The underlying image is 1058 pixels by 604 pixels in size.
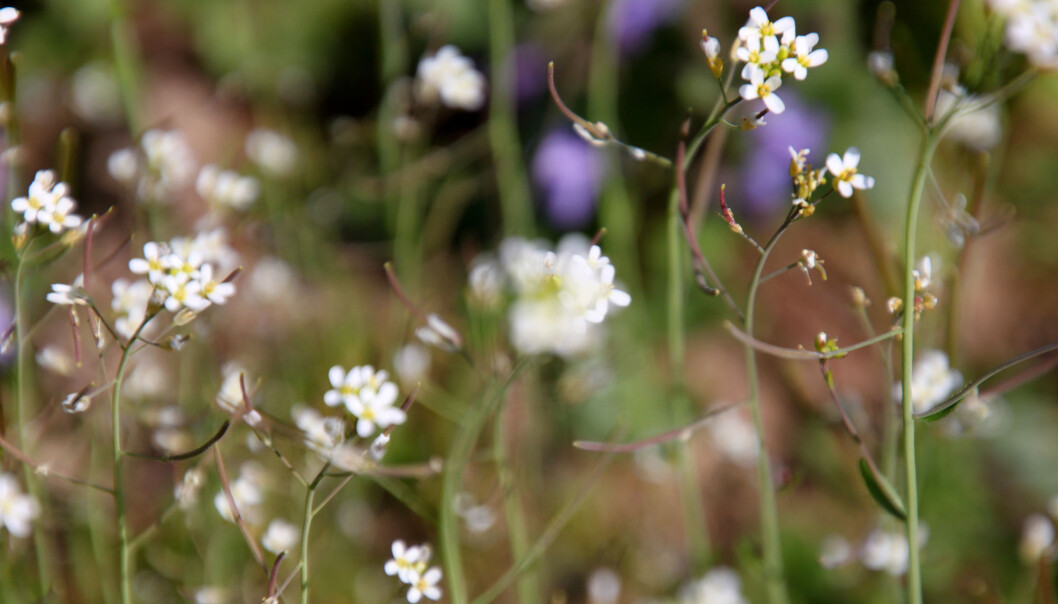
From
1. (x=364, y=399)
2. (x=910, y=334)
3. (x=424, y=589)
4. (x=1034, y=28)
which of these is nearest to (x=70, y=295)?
(x=364, y=399)

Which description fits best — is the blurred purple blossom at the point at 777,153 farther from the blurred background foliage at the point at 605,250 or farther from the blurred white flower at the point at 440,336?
the blurred white flower at the point at 440,336

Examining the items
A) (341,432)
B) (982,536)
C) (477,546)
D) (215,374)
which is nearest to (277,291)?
(215,374)

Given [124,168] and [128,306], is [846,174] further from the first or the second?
[124,168]

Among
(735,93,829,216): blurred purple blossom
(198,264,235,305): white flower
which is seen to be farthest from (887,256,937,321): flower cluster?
(735,93,829,216): blurred purple blossom

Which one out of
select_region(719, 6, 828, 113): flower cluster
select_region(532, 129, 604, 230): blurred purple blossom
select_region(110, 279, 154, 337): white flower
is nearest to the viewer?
select_region(719, 6, 828, 113): flower cluster

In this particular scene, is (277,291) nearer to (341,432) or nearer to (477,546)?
(477,546)

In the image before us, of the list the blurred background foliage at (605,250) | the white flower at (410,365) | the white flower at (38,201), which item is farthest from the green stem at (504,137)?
the white flower at (38,201)

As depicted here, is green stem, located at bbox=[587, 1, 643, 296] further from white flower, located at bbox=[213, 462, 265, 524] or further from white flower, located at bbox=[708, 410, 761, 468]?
white flower, located at bbox=[213, 462, 265, 524]
